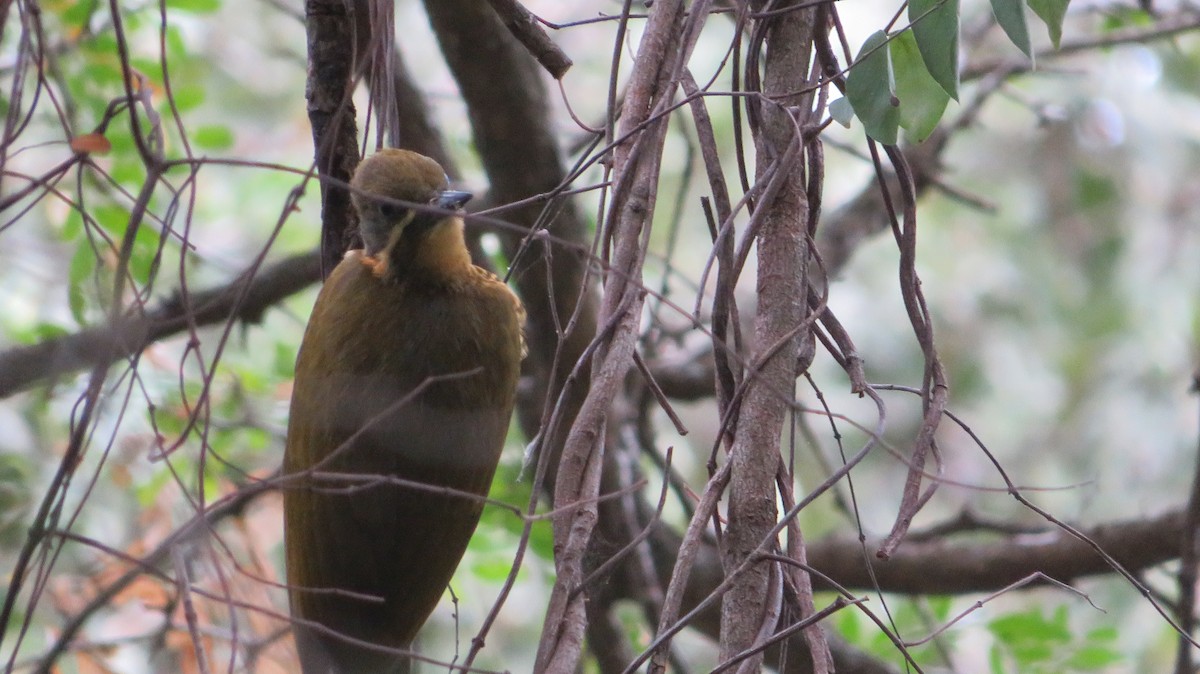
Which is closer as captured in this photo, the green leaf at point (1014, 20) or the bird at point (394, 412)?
the green leaf at point (1014, 20)

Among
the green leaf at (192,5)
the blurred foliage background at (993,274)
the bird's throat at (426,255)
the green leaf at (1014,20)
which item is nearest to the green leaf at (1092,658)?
the bird's throat at (426,255)

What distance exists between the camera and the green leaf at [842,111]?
1938 millimetres

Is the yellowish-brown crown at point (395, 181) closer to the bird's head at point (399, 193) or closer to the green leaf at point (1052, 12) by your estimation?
the bird's head at point (399, 193)

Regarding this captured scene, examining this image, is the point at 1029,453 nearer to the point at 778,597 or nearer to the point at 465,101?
the point at 465,101

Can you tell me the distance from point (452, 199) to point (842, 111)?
2.83 ft

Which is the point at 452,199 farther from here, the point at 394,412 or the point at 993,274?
the point at 993,274

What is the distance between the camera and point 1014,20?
5.91 ft

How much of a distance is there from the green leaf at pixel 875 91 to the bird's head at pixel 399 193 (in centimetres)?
86

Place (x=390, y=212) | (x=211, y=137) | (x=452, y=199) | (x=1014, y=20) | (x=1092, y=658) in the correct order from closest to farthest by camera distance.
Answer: (x=1014, y=20) < (x=452, y=199) < (x=390, y=212) < (x=1092, y=658) < (x=211, y=137)

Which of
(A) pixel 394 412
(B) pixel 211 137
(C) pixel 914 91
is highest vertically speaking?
(B) pixel 211 137

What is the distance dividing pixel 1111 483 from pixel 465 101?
242 inches

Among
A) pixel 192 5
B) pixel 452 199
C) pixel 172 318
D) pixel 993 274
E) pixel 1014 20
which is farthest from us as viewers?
pixel 993 274

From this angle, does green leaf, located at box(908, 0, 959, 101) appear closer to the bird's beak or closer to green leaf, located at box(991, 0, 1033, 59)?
green leaf, located at box(991, 0, 1033, 59)

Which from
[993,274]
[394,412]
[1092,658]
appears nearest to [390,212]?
[394,412]
